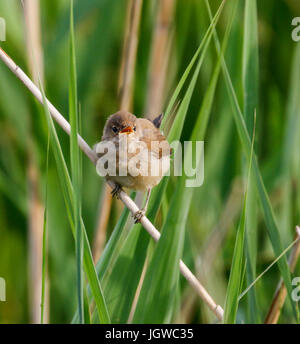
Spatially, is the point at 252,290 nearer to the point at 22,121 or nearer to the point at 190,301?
the point at 190,301

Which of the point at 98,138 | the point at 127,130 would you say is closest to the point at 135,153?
the point at 127,130

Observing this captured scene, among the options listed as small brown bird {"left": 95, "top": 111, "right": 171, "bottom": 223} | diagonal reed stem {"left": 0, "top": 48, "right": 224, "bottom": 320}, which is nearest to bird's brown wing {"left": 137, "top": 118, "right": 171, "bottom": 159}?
small brown bird {"left": 95, "top": 111, "right": 171, "bottom": 223}

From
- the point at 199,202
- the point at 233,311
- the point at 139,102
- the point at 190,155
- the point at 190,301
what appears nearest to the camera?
the point at 233,311

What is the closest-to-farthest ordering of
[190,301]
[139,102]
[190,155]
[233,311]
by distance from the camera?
[233,311]
[190,155]
[190,301]
[139,102]

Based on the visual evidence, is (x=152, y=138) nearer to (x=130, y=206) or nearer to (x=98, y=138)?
(x=98, y=138)

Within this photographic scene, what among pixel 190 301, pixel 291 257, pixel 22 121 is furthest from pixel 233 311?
pixel 22 121

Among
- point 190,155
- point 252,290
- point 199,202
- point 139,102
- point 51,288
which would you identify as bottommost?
point 51,288
